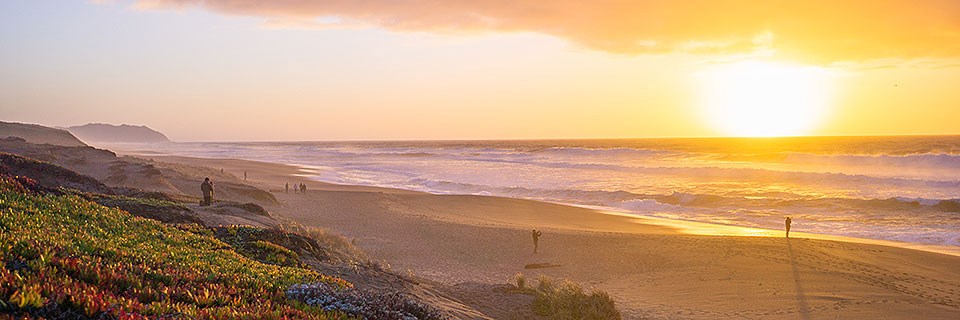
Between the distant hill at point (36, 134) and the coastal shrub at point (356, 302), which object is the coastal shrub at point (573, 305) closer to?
the coastal shrub at point (356, 302)

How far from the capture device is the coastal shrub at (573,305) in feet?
38.4

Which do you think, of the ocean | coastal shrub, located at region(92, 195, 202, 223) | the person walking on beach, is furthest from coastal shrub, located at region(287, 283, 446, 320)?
the ocean

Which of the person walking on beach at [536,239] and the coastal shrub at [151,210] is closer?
the coastal shrub at [151,210]

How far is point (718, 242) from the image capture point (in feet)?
77.2

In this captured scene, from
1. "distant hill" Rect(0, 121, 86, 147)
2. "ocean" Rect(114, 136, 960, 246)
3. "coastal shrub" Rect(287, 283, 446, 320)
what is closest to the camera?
"coastal shrub" Rect(287, 283, 446, 320)

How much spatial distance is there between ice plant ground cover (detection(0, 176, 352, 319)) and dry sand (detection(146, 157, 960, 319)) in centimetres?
549

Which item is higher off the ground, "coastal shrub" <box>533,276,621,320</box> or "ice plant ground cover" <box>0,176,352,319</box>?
"ice plant ground cover" <box>0,176,352,319</box>

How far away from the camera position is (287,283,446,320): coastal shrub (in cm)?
673

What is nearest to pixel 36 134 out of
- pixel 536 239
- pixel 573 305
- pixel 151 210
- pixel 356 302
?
pixel 151 210

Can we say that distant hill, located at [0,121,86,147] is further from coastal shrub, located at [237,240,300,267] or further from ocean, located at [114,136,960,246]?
coastal shrub, located at [237,240,300,267]

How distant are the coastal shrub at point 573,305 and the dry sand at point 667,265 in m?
0.57

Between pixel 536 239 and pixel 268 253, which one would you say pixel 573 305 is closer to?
pixel 268 253

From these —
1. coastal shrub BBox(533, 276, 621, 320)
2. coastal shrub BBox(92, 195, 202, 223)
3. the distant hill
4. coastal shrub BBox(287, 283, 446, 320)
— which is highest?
the distant hill

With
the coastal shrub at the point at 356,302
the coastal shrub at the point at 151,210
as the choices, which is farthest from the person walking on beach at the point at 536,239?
the coastal shrub at the point at 356,302
